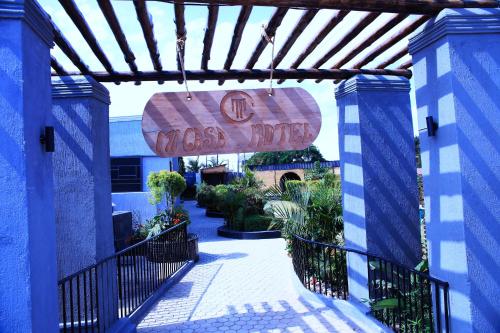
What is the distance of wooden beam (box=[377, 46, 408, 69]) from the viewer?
13.6 ft

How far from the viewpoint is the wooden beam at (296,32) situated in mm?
3068

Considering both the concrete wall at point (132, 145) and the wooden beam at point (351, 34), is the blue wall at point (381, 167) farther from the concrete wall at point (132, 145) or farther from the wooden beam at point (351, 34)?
the concrete wall at point (132, 145)

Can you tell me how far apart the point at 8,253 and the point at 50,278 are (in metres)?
0.43

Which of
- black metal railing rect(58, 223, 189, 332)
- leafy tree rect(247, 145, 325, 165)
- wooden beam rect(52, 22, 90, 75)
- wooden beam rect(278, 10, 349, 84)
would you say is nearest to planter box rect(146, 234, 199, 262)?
black metal railing rect(58, 223, 189, 332)

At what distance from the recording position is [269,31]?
128 inches

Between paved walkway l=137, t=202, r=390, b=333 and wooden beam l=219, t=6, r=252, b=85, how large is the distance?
318 centimetres

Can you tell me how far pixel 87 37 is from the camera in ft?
10.8

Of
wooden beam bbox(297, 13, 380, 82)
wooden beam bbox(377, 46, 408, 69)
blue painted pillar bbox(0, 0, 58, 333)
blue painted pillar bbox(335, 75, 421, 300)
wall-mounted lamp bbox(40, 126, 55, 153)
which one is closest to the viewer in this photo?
blue painted pillar bbox(0, 0, 58, 333)

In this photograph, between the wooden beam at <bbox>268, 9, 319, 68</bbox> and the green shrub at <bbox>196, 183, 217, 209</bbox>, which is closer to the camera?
the wooden beam at <bbox>268, 9, 319, 68</bbox>

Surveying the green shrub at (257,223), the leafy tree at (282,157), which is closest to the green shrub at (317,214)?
the green shrub at (257,223)

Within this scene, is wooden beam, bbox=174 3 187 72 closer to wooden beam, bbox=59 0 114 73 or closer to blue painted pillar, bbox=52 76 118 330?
wooden beam, bbox=59 0 114 73

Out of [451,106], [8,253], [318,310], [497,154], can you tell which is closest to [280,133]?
[451,106]

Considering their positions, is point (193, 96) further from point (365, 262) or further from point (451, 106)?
point (365, 262)

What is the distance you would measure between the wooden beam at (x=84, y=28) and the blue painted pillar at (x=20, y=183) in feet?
1.44
